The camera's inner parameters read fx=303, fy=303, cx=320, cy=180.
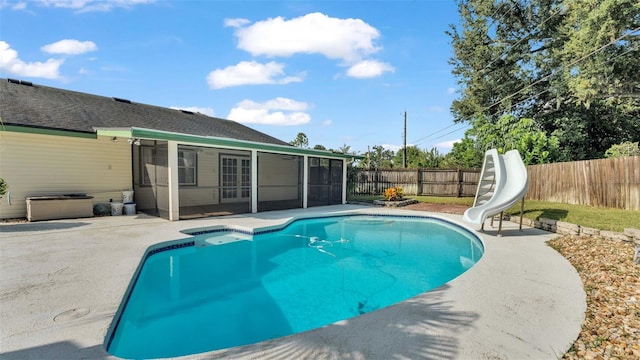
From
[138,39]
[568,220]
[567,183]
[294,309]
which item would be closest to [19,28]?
[138,39]

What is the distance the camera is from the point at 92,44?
10453mm

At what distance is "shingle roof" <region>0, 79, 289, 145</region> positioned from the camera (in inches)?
322

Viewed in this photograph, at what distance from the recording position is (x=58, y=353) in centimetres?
227

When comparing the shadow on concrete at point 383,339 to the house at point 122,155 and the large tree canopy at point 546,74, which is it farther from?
the large tree canopy at point 546,74

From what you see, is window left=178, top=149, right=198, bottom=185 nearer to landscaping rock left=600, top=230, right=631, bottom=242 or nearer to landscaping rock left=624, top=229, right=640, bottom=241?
landscaping rock left=600, top=230, right=631, bottom=242

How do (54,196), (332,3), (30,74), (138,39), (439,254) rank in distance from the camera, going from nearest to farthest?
1. (439,254)
2. (54,196)
3. (138,39)
4. (332,3)
5. (30,74)

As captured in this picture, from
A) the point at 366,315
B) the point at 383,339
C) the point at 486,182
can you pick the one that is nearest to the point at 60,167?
the point at 366,315

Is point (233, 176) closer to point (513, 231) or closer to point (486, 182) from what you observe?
point (486, 182)

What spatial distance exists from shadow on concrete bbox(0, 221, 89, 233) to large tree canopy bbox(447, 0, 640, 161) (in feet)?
61.3

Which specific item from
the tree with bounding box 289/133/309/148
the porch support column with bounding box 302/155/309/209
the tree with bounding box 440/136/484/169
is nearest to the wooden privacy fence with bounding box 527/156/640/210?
the tree with bounding box 440/136/484/169

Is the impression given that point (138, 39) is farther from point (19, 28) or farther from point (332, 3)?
point (332, 3)

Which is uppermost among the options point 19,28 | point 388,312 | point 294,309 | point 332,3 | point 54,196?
point 332,3

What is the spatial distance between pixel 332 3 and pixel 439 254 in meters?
8.56

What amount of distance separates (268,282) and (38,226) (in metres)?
6.14
